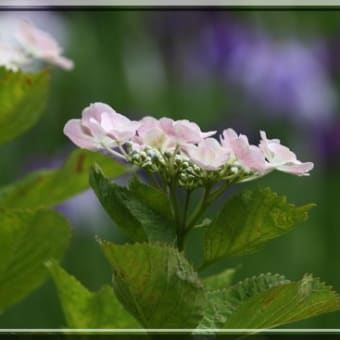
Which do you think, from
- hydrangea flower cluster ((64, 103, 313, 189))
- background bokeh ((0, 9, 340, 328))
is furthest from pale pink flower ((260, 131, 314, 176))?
background bokeh ((0, 9, 340, 328))

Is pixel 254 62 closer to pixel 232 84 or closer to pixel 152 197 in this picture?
pixel 232 84

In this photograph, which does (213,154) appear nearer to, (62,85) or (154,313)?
(154,313)

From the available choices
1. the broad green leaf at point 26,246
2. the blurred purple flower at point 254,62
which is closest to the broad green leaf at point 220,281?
the broad green leaf at point 26,246

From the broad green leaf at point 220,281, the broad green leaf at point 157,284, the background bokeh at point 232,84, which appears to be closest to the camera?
the broad green leaf at point 157,284

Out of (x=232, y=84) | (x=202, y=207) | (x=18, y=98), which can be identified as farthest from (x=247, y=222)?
(x=232, y=84)

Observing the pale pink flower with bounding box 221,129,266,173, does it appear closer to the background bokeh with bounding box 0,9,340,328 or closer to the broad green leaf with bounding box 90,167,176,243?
the broad green leaf with bounding box 90,167,176,243

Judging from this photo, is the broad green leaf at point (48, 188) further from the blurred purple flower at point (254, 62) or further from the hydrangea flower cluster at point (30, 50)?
the blurred purple flower at point (254, 62)
